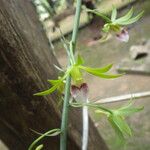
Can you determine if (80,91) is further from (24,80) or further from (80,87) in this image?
(24,80)

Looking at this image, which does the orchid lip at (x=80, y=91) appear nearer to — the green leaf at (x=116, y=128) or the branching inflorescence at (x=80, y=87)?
the branching inflorescence at (x=80, y=87)

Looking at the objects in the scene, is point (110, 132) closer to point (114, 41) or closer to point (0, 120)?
point (0, 120)

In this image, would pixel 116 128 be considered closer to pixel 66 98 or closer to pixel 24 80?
pixel 66 98

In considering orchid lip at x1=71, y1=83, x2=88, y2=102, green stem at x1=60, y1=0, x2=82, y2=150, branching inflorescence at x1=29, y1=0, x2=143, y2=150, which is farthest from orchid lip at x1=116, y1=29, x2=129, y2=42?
orchid lip at x1=71, y1=83, x2=88, y2=102

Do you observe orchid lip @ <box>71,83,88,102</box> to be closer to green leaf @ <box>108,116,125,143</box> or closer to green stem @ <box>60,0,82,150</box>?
green stem @ <box>60,0,82,150</box>

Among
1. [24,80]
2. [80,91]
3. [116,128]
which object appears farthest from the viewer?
[24,80]

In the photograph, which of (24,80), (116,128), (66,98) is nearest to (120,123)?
(116,128)

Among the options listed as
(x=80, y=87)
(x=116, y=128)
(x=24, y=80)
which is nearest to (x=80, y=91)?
(x=80, y=87)

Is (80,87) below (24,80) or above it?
below

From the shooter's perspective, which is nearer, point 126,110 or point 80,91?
point 80,91

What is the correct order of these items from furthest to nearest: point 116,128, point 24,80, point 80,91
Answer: point 24,80
point 116,128
point 80,91
